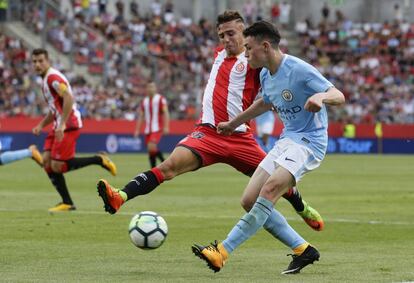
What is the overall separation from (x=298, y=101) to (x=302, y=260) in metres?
1.46

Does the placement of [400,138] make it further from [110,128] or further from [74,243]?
[74,243]

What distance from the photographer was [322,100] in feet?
29.3

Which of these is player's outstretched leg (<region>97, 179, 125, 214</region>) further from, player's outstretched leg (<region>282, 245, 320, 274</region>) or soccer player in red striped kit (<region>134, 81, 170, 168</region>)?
soccer player in red striped kit (<region>134, 81, 170, 168</region>)

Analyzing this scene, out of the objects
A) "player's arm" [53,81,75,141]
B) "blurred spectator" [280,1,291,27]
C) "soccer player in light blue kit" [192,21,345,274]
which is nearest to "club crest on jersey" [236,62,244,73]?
"soccer player in light blue kit" [192,21,345,274]

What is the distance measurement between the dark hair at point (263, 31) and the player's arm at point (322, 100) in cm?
75

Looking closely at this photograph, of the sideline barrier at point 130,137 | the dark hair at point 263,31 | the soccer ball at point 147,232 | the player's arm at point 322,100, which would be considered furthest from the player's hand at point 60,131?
the sideline barrier at point 130,137

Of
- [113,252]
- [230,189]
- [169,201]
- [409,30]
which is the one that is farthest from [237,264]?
[409,30]

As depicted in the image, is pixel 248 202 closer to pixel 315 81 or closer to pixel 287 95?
pixel 287 95

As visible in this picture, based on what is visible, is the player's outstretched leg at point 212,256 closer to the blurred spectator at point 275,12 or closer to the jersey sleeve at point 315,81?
the jersey sleeve at point 315,81

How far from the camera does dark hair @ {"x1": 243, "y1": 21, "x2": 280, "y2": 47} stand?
9609mm

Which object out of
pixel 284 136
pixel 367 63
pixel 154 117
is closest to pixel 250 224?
pixel 284 136

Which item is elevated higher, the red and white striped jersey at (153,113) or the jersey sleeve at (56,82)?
the jersey sleeve at (56,82)

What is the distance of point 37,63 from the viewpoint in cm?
1680

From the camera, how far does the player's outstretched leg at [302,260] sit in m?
9.75
